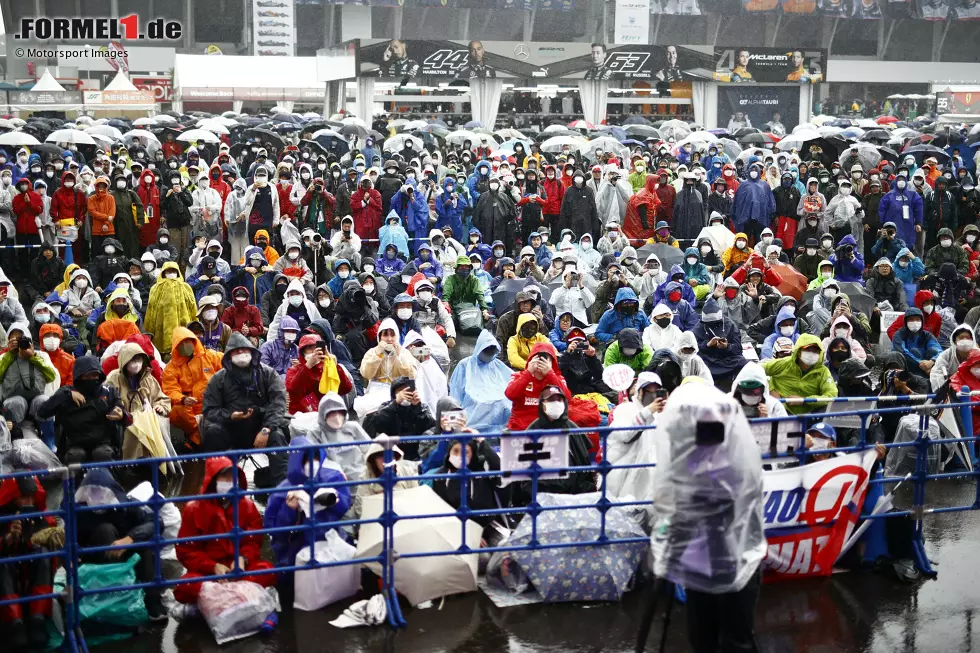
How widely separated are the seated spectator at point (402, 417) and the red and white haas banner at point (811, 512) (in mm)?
2716

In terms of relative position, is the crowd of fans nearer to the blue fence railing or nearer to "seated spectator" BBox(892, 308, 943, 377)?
"seated spectator" BBox(892, 308, 943, 377)

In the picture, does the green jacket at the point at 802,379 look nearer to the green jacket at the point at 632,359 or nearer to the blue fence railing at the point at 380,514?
the green jacket at the point at 632,359

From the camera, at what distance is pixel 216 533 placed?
6.80m

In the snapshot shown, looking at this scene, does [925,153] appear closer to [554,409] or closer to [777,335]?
[777,335]

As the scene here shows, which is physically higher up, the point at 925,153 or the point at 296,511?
the point at 925,153

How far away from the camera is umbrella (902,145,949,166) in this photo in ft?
77.9

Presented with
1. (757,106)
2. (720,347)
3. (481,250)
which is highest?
(757,106)

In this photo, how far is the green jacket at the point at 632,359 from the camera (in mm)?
11250

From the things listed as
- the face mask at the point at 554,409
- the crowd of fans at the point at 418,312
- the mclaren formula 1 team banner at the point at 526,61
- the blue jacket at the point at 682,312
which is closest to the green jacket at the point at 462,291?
the crowd of fans at the point at 418,312

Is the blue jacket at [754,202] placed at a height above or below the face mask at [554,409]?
above

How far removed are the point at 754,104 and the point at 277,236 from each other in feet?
101

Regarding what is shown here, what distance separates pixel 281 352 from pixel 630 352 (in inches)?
130

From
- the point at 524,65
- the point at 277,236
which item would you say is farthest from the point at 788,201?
the point at 524,65

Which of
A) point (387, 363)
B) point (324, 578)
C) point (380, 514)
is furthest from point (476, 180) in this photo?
point (324, 578)
